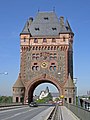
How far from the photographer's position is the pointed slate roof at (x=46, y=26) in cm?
8331

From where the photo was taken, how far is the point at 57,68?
7988 cm

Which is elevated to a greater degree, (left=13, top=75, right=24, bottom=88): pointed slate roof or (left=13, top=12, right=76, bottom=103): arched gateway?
(left=13, top=12, right=76, bottom=103): arched gateway

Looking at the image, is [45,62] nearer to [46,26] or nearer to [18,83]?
[18,83]

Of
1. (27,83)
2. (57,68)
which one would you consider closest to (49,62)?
(57,68)

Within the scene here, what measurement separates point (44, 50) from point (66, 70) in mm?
8276

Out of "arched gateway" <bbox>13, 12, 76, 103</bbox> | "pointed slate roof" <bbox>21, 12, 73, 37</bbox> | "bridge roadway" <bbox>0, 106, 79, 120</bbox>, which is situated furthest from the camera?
"pointed slate roof" <bbox>21, 12, 73, 37</bbox>

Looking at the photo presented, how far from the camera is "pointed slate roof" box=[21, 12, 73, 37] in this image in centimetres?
8331

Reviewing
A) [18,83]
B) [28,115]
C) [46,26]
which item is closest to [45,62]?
[18,83]

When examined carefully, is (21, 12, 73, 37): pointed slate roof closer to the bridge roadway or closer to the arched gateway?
the arched gateway

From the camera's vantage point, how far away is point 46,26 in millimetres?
85875

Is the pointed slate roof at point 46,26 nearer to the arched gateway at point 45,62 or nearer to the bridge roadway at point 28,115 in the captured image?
the arched gateway at point 45,62

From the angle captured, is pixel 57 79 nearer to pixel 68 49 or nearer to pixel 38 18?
pixel 68 49

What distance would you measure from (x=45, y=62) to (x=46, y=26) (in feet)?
38.9

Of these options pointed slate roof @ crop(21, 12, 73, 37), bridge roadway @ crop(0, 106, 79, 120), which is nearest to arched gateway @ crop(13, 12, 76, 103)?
pointed slate roof @ crop(21, 12, 73, 37)
